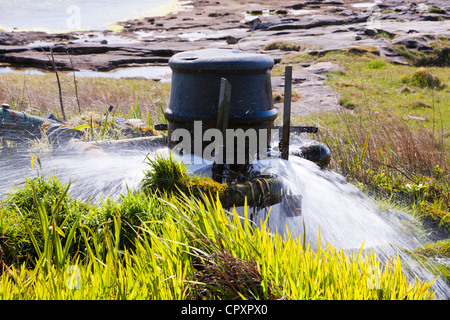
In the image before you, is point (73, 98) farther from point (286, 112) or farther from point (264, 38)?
point (264, 38)

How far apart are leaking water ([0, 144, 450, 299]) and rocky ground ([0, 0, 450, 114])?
223 inches

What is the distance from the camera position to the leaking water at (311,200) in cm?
371

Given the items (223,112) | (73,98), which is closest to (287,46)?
(73,98)

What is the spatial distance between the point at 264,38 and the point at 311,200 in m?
17.7

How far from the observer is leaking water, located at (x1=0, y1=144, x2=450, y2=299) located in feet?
12.2

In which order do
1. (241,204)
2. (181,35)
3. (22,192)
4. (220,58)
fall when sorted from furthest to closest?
(181,35), (220,58), (241,204), (22,192)

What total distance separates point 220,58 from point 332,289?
237 centimetres

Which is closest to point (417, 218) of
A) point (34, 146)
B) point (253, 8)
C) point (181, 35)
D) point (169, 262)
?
point (169, 262)

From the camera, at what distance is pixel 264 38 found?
20.8 metres

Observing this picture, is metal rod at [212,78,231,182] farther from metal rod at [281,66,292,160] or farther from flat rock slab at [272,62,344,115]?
flat rock slab at [272,62,344,115]

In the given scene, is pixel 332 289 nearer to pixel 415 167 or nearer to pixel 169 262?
pixel 169 262

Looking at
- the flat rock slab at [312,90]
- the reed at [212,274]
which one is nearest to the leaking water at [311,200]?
the reed at [212,274]

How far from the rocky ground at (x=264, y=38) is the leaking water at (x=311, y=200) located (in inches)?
223
